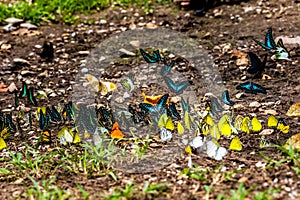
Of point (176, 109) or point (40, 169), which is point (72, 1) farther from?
point (40, 169)

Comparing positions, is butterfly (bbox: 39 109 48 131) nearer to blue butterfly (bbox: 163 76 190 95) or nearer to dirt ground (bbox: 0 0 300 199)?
dirt ground (bbox: 0 0 300 199)

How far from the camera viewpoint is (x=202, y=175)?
247cm

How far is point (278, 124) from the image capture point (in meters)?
3.00

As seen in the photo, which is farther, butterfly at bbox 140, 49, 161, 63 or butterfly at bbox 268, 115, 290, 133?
butterfly at bbox 140, 49, 161, 63

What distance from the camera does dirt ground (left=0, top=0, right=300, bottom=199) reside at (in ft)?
7.97

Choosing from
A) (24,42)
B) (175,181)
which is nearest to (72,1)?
(24,42)

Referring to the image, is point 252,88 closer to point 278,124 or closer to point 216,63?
point 278,124

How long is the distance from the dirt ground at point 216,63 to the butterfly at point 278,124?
38 mm

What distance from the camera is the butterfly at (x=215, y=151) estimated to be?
2721 millimetres

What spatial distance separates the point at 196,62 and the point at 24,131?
53.8 inches

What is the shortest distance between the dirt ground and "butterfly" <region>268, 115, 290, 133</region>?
0.12 feet

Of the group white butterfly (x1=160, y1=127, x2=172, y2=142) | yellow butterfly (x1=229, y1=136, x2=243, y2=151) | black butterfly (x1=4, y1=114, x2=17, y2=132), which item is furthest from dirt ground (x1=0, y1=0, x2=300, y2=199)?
white butterfly (x1=160, y1=127, x2=172, y2=142)

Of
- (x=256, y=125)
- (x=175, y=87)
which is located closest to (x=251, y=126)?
(x=256, y=125)

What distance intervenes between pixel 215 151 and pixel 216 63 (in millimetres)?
1349
